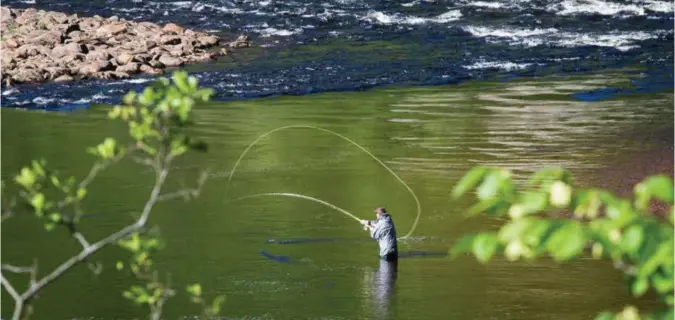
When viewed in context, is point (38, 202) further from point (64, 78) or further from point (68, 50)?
point (68, 50)

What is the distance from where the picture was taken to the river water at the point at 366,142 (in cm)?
1446

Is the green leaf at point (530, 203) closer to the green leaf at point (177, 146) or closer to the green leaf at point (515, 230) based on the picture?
the green leaf at point (515, 230)

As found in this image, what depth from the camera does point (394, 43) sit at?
34781mm

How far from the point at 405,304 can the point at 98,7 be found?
28.0 m

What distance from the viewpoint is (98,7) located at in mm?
39906

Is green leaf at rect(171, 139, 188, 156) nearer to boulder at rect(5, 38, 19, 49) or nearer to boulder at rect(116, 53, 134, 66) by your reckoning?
boulder at rect(116, 53, 134, 66)

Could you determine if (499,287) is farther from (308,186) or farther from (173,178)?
(173,178)

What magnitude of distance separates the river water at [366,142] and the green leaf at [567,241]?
991 cm

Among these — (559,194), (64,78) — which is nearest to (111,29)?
(64,78)

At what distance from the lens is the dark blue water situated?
3050 centimetres

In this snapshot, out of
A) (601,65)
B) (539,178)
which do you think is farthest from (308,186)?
(539,178)

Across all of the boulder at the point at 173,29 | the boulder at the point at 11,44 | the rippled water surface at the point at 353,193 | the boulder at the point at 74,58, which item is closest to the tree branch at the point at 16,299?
the rippled water surface at the point at 353,193

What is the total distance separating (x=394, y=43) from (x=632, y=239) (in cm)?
3143

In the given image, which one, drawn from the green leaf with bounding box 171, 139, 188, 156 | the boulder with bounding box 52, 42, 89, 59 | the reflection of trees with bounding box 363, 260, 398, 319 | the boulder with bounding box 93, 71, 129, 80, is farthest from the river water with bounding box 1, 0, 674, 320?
the green leaf with bounding box 171, 139, 188, 156
